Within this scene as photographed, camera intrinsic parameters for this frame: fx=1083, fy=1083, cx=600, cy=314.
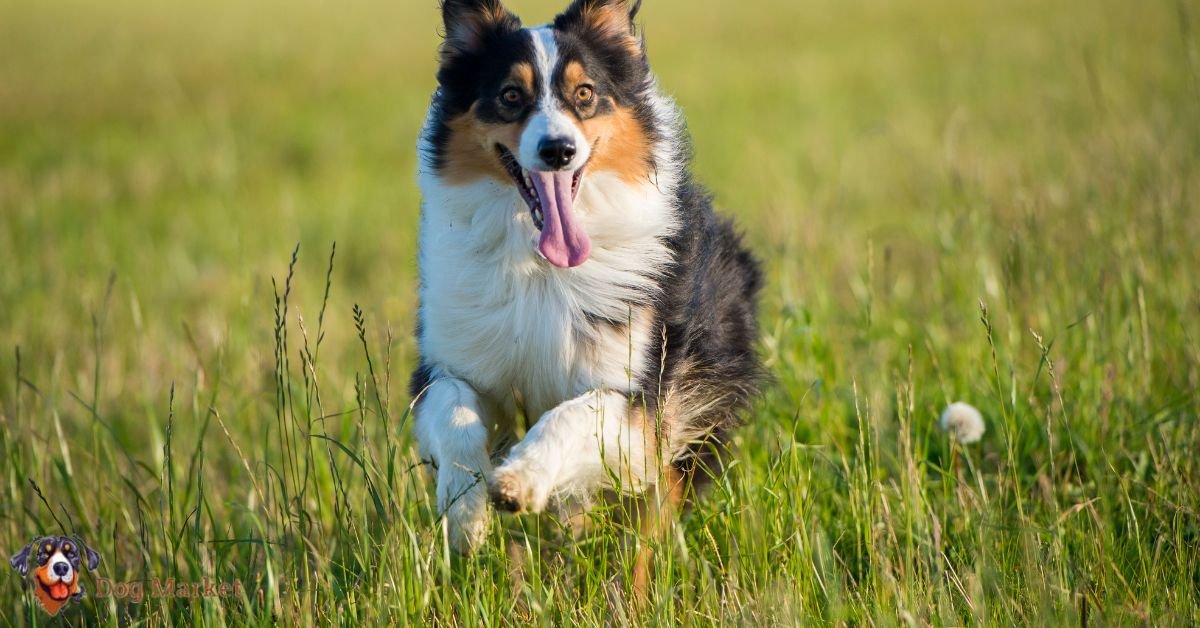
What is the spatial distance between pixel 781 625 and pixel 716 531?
0.89m

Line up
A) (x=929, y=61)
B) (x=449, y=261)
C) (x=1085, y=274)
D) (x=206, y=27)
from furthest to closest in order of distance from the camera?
(x=206, y=27) → (x=929, y=61) → (x=1085, y=274) → (x=449, y=261)

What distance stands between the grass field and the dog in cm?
22

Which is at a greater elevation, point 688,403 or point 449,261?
point 449,261

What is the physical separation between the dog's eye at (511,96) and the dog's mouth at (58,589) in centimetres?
201

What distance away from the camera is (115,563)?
362 centimetres

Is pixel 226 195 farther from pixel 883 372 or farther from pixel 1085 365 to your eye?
pixel 1085 365

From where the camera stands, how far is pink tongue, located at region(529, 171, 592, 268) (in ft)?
11.2

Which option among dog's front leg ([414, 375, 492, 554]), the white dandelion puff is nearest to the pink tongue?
dog's front leg ([414, 375, 492, 554])

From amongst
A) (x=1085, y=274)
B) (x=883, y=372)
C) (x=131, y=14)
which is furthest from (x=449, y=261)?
(x=131, y=14)

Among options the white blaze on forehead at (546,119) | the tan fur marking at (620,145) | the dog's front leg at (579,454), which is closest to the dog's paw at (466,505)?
the dog's front leg at (579,454)

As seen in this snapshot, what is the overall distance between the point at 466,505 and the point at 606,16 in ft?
5.77

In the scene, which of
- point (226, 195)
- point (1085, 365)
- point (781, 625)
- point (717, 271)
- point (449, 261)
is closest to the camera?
point (781, 625)

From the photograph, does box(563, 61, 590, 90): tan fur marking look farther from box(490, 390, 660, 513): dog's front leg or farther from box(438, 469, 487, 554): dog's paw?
box(438, 469, 487, 554): dog's paw

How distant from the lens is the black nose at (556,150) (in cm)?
328
